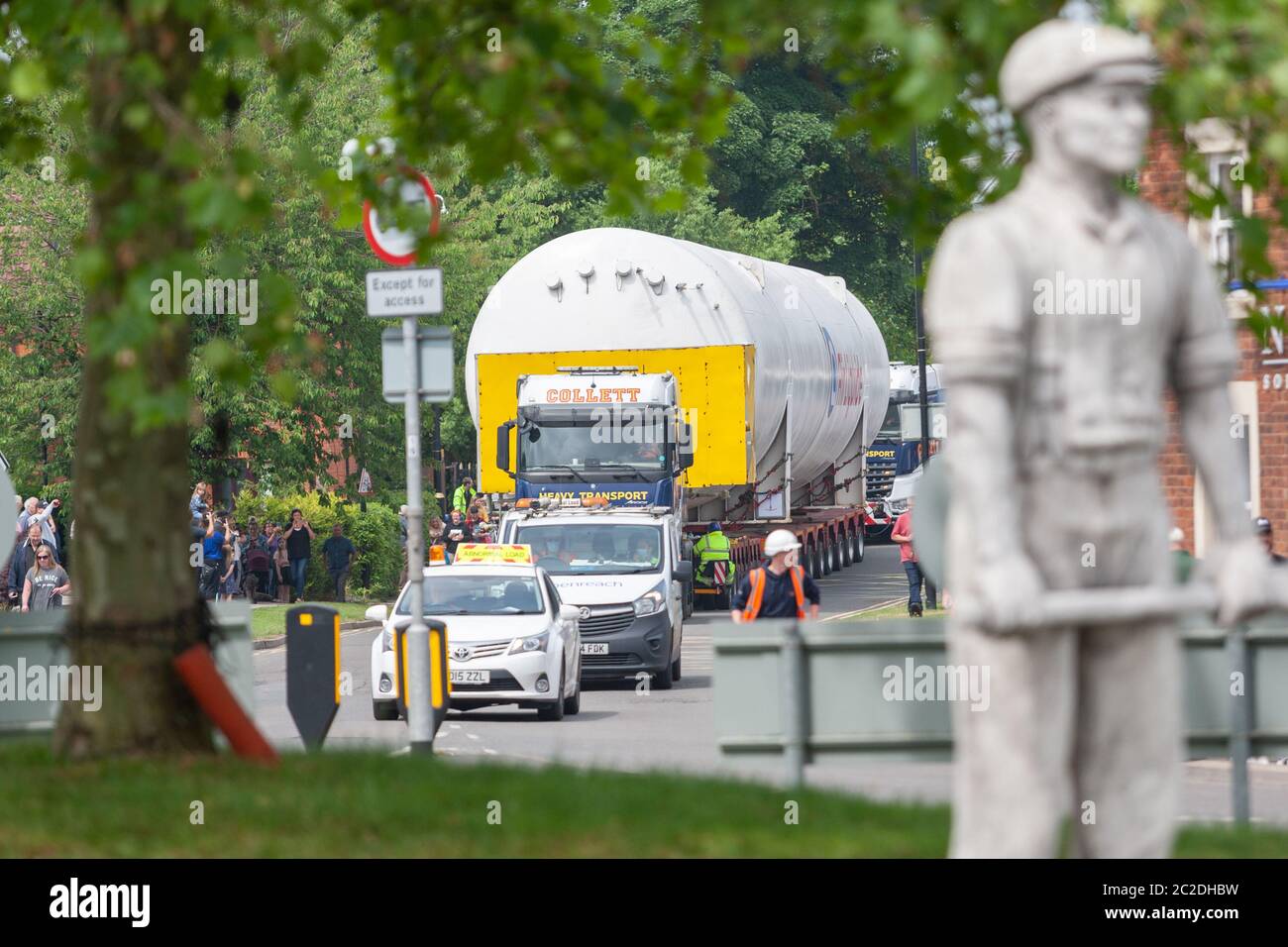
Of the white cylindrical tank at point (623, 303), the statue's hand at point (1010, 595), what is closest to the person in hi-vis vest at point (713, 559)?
the white cylindrical tank at point (623, 303)

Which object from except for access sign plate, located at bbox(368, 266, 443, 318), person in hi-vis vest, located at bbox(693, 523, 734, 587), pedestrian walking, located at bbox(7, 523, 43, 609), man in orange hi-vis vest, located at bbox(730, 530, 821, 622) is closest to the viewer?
except for access sign plate, located at bbox(368, 266, 443, 318)

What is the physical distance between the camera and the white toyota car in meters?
20.9

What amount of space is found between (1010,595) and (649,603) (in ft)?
60.2

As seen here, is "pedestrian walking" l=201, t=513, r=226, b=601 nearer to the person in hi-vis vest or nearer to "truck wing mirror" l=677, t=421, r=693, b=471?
the person in hi-vis vest

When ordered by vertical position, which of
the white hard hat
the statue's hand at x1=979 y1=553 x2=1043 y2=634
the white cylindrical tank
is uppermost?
the white cylindrical tank

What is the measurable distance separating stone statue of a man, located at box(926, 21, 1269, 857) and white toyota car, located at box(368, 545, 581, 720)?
47.0ft

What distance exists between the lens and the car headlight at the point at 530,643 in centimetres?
2095

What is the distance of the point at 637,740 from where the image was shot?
A: 62.5 feet

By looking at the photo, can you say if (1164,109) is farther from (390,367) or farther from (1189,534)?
(1189,534)

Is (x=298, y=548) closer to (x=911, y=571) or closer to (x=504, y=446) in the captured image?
(x=504, y=446)

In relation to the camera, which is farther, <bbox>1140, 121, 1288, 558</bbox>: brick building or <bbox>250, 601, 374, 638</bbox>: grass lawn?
<bbox>250, 601, 374, 638</bbox>: grass lawn

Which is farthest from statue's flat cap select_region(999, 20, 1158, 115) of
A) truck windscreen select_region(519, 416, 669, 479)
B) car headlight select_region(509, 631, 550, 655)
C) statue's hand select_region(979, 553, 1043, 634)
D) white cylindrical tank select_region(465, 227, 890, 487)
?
white cylindrical tank select_region(465, 227, 890, 487)

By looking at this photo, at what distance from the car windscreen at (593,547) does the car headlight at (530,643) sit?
4241 millimetres

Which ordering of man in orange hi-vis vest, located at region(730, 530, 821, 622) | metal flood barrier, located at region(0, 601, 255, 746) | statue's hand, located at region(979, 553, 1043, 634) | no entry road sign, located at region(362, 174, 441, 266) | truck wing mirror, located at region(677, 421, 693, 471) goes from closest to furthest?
statue's hand, located at region(979, 553, 1043, 634)
metal flood barrier, located at region(0, 601, 255, 746)
no entry road sign, located at region(362, 174, 441, 266)
man in orange hi-vis vest, located at region(730, 530, 821, 622)
truck wing mirror, located at region(677, 421, 693, 471)
